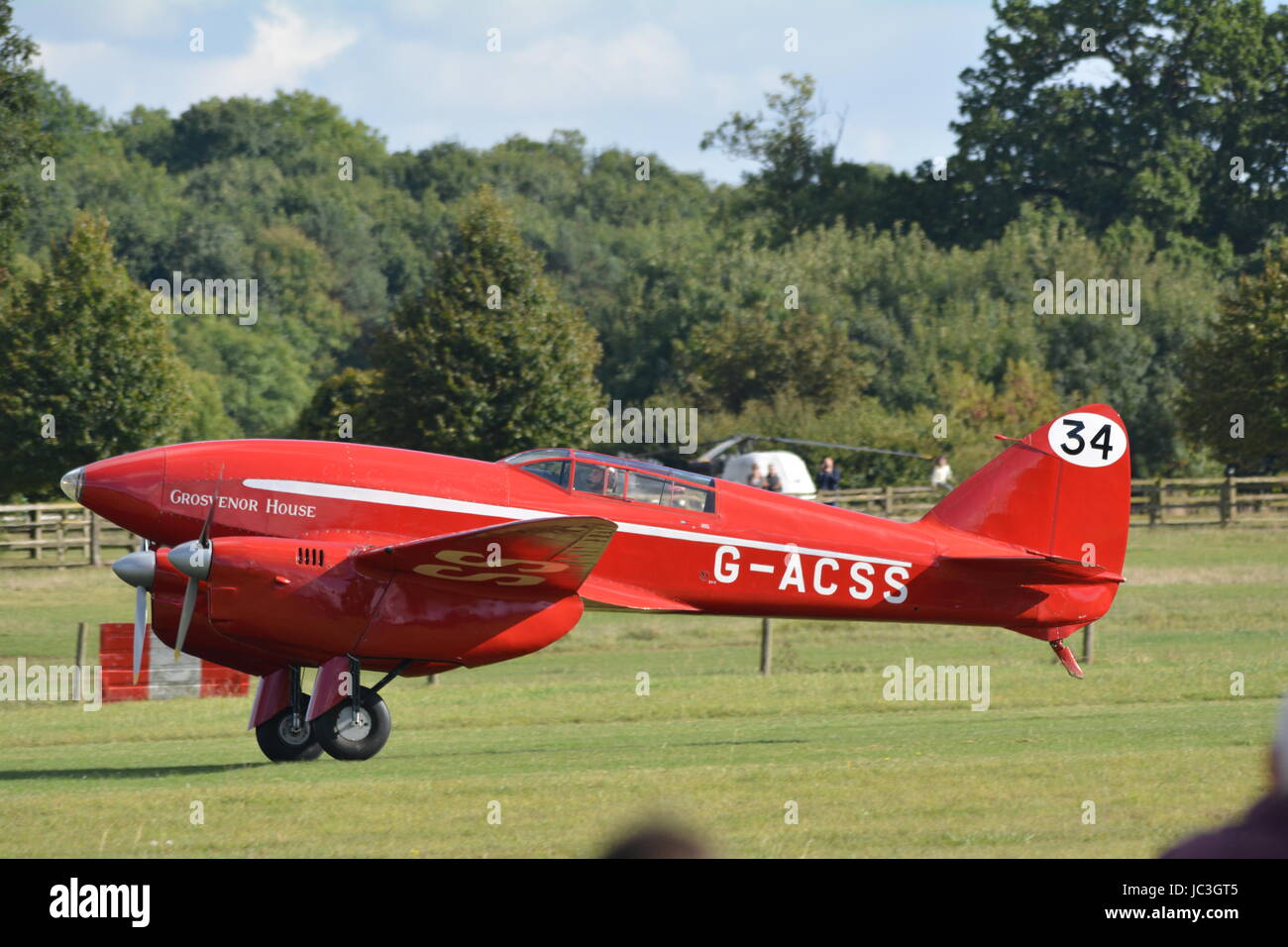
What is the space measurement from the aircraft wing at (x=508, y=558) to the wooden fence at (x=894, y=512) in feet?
92.1

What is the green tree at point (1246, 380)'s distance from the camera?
5219cm

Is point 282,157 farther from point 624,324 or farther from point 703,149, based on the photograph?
point 624,324

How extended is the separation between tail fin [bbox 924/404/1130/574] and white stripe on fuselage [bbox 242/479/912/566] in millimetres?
1857

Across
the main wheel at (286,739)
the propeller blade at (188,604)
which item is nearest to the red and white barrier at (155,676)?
the main wheel at (286,739)

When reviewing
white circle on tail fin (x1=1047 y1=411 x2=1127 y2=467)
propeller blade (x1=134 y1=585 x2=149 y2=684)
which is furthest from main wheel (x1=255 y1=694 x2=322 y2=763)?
white circle on tail fin (x1=1047 y1=411 x2=1127 y2=467)

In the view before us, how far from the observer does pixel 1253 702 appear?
18.9m

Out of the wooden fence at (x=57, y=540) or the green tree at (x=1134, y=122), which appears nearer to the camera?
the wooden fence at (x=57, y=540)

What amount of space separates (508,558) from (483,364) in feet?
99.0

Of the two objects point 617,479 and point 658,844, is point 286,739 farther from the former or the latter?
point 658,844

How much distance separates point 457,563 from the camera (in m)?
14.0

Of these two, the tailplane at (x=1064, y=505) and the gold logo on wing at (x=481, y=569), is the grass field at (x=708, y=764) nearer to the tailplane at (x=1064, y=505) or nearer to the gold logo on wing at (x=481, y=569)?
the tailplane at (x=1064, y=505)

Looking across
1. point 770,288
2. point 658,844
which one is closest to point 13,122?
point 770,288

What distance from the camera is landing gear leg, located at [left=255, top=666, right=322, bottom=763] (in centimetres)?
1500
